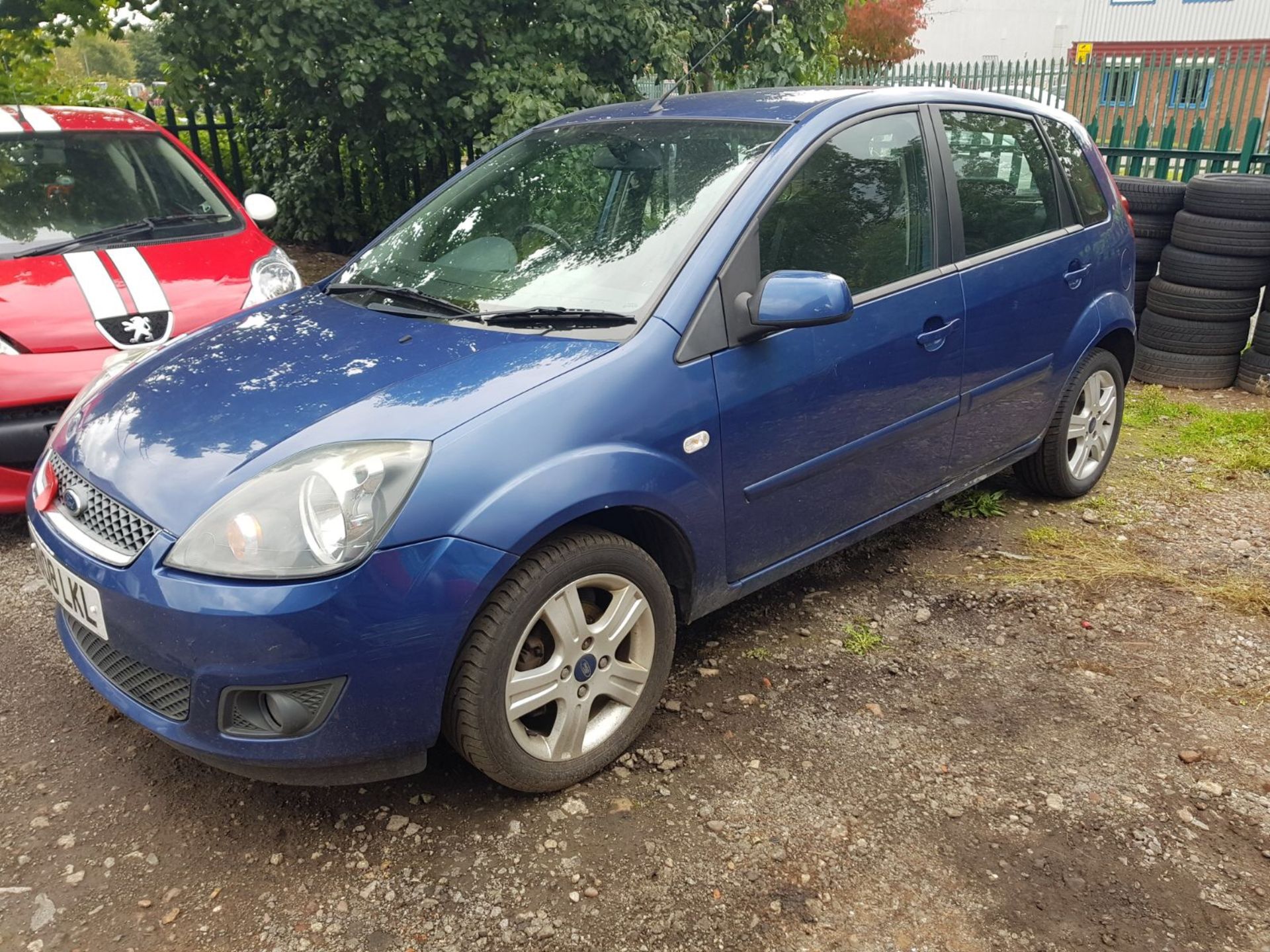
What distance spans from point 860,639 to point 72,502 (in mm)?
2391

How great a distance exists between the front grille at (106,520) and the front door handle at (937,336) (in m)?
2.34

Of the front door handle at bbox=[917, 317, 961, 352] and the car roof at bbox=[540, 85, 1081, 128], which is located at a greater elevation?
the car roof at bbox=[540, 85, 1081, 128]

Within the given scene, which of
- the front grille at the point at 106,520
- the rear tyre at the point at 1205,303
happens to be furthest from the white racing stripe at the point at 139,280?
the rear tyre at the point at 1205,303

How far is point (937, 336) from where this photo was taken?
3.43 metres

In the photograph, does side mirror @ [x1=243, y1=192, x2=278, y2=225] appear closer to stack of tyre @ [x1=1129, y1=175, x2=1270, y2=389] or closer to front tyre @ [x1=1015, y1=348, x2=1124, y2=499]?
front tyre @ [x1=1015, y1=348, x2=1124, y2=499]

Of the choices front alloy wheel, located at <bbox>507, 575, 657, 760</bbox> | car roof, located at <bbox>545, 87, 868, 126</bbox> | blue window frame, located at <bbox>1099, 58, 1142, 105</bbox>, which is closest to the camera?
front alloy wheel, located at <bbox>507, 575, 657, 760</bbox>

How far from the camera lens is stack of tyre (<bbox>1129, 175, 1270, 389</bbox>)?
19.5 feet

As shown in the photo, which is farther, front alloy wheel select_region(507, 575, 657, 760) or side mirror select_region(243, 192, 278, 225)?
side mirror select_region(243, 192, 278, 225)

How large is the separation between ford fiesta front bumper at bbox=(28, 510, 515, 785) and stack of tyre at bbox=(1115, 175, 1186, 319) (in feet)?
17.8

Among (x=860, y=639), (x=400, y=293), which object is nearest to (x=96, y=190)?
(x=400, y=293)

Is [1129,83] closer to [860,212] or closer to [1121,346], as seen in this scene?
[1121,346]

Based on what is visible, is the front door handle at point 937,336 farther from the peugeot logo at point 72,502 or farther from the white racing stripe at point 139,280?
the white racing stripe at point 139,280

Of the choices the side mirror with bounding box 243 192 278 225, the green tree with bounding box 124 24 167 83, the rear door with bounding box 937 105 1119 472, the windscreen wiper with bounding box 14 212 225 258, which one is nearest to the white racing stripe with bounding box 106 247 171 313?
the windscreen wiper with bounding box 14 212 225 258

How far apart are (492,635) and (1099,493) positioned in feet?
11.2
